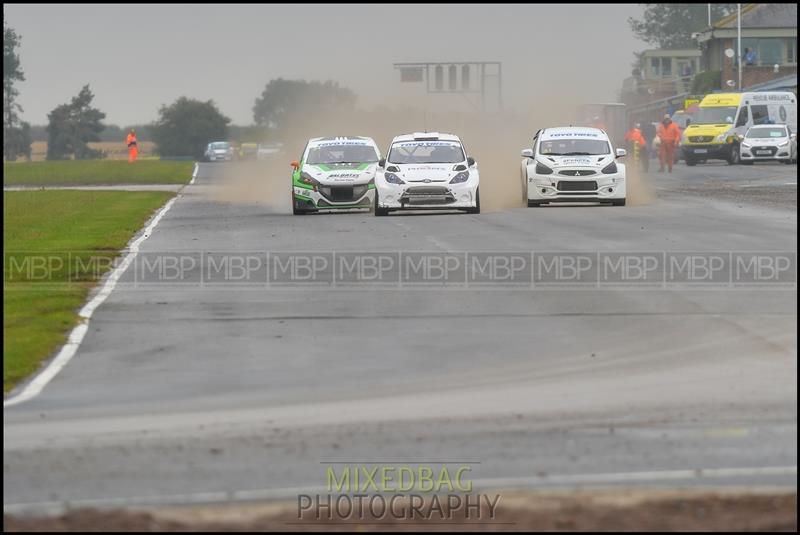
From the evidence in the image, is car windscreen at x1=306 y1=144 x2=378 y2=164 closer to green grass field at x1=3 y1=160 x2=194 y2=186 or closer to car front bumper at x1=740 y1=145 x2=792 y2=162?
green grass field at x1=3 y1=160 x2=194 y2=186

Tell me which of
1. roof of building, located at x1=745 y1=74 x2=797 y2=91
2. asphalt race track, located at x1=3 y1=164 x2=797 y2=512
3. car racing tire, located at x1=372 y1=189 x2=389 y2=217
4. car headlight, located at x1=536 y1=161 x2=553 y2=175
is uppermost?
roof of building, located at x1=745 y1=74 x2=797 y2=91

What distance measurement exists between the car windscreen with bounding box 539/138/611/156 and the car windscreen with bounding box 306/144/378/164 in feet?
11.6

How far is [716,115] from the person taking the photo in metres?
59.5

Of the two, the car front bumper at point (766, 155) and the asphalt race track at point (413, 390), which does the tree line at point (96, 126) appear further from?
the asphalt race track at point (413, 390)

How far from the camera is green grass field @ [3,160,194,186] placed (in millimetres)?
60625

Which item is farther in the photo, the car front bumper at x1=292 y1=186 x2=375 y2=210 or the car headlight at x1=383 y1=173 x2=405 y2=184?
the car front bumper at x1=292 y1=186 x2=375 y2=210

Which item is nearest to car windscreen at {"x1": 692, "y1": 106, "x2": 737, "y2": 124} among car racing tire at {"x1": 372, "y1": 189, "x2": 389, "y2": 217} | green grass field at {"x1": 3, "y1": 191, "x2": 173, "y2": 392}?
green grass field at {"x1": 3, "y1": 191, "x2": 173, "y2": 392}

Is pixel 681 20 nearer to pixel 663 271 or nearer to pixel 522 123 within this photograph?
pixel 522 123

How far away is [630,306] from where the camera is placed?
55.2 ft

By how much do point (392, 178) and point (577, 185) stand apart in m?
4.25

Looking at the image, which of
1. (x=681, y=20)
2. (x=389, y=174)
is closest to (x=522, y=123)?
(x=389, y=174)

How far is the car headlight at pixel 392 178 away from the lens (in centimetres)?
3142

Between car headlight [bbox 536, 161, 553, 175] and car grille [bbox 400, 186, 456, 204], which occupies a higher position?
car headlight [bbox 536, 161, 553, 175]

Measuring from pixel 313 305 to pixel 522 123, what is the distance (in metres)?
61.5
